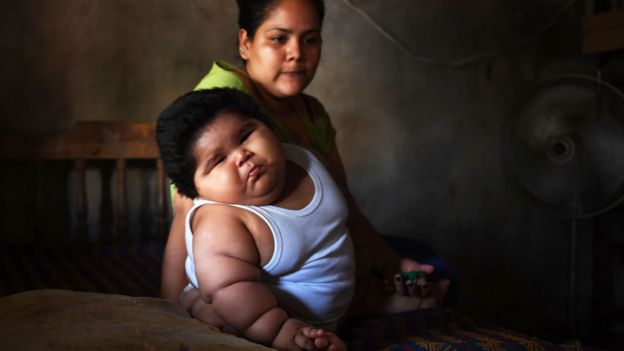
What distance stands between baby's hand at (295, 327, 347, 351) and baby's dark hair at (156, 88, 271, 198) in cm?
41

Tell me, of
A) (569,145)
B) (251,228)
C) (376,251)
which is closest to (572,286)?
(569,145)

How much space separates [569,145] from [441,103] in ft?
2.50

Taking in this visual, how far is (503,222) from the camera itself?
12.1 feet

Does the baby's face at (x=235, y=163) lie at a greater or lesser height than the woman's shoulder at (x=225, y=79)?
lesser

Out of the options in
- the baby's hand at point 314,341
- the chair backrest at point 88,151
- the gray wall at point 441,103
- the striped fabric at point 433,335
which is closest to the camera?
the baby's hand at point 314,341

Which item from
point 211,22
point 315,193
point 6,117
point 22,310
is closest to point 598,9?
point 211,22

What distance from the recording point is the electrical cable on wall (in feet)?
10.8

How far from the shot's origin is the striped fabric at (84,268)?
1.87m

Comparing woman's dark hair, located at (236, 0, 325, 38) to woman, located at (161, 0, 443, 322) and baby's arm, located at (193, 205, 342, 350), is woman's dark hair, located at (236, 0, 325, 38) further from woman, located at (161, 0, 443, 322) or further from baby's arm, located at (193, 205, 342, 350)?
baby's arm, located at (193, 205, 342, 350)

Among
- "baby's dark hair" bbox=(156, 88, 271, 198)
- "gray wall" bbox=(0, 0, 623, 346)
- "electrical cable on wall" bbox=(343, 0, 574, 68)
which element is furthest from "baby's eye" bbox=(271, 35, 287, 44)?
"electrical cable on wall" bbox=(343, 0, 574, 68)

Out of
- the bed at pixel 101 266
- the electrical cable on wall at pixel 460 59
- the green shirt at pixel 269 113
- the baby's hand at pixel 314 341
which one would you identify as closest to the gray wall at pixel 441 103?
the electrical cable on wall at pixel 460 59

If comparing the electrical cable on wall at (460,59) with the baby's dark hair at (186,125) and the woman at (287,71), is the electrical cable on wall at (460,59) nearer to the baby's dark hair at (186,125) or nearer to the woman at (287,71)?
the woman at (287,71)

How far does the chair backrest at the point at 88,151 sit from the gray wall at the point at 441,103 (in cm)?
19

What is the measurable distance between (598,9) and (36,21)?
283cm
